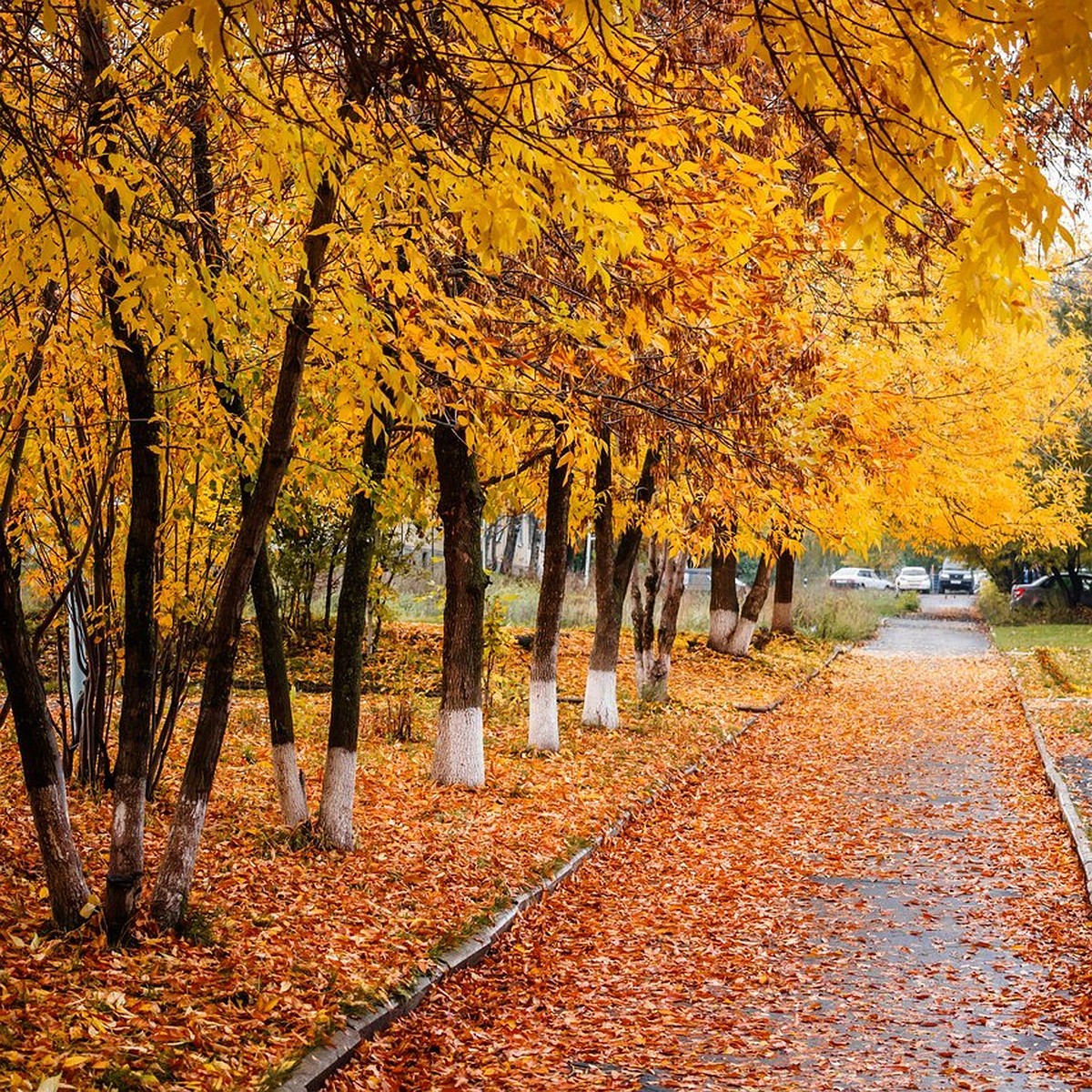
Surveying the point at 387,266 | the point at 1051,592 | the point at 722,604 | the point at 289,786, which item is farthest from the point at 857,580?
the point at 387,266

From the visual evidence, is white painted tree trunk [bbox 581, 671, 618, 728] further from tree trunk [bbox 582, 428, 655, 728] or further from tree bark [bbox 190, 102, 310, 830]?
tree bark [bbox 190, 102, 310, 830]

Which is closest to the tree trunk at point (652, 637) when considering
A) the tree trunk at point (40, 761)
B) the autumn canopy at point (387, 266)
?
the autumn canopy at point (387, 266)

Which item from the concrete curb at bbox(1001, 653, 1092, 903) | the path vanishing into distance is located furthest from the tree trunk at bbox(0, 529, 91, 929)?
the concrete curb at bbox(1001, 653, 1092, 903)

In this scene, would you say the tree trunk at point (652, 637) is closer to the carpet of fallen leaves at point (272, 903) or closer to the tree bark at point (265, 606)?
the carpet of fallen leaves at point (272, 903)

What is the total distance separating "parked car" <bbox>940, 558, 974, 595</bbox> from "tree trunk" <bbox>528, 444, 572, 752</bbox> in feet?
204

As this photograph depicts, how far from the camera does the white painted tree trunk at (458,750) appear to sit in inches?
456

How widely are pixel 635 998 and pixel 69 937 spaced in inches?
116

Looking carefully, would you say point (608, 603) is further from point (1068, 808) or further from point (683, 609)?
point (683, 609)

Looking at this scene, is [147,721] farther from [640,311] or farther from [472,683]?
[472,683]

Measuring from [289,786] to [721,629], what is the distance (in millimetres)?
Answer: 20085

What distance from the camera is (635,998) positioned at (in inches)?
280

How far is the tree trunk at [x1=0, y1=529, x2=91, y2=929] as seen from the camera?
5930 mm

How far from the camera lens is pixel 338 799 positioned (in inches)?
348

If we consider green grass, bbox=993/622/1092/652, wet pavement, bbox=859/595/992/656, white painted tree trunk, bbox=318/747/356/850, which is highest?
white painted tree trunk, bbox=318/747/356/850
